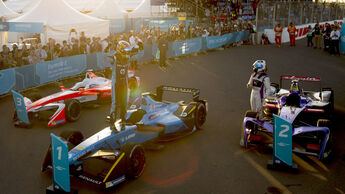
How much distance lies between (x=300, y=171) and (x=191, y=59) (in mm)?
14917

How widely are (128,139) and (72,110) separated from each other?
123 inches

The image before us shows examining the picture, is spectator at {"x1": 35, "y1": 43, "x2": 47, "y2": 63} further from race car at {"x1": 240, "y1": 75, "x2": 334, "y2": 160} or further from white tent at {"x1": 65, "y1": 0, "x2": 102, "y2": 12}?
white tent at {"x1": 65, "y1": 0, "x2": 102, "y2": 12}

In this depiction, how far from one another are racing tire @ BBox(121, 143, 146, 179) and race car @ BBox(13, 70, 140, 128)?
11.9 ft

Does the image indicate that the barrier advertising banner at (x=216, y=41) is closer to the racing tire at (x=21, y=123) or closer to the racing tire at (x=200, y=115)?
the racing tire at (x=200, y=115)

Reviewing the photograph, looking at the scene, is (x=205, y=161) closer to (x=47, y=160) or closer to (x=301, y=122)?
(x=301, y=122)

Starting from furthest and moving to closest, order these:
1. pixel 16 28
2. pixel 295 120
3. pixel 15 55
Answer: pixel 16 28 → pixel 15 55 → pixel 295 120

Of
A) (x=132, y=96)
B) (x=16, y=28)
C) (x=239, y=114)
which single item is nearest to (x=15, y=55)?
(x=16, y=28)

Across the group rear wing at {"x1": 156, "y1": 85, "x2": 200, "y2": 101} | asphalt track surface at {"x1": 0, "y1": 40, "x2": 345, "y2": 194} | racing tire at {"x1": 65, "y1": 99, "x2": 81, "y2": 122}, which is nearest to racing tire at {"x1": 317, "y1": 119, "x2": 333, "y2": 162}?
asphalt track surface at {"x1": 0, "y1": 40, "x2": 345, "y2": 194}

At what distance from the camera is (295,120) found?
790cm

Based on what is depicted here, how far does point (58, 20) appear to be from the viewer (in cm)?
1764

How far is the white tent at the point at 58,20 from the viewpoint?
1708 centimetres

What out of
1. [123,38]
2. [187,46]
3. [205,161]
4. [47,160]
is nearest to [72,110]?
[47,160]

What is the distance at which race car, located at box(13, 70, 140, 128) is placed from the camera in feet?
30.0

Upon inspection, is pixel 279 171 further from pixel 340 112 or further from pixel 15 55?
pixel 15 55
